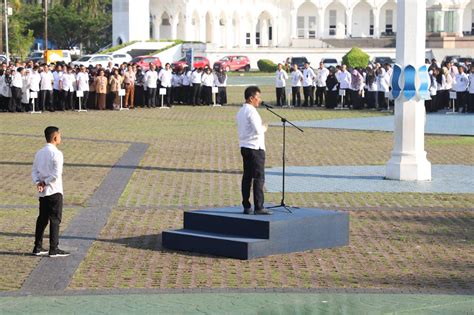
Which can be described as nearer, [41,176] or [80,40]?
[41,176]

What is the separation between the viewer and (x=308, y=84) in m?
41.3

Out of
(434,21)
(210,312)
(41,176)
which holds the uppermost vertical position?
(434,21)

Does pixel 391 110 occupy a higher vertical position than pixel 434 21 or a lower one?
lower

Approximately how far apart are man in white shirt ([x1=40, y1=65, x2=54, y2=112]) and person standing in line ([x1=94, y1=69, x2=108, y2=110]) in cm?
171

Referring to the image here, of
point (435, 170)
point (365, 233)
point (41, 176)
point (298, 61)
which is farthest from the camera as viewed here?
point (298, 61)

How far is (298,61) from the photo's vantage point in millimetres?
75000

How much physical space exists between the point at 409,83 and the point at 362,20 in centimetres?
8551

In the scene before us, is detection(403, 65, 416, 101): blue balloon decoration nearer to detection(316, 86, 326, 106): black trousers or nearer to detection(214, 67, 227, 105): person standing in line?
detection(316, 86, 326, 106): black trousers

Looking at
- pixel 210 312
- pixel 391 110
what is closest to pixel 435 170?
pixel 210 312

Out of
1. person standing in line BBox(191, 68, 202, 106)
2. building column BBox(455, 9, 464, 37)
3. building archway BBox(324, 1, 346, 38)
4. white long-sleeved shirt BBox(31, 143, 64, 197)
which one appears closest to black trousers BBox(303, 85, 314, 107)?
person standing in line BBox(191, 68, 202, 106)

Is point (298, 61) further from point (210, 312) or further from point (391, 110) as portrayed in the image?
point (210, 312)

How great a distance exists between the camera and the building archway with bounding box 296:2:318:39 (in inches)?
4038

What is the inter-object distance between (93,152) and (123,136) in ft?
13.5

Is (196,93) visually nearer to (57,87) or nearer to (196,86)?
(196,86)
